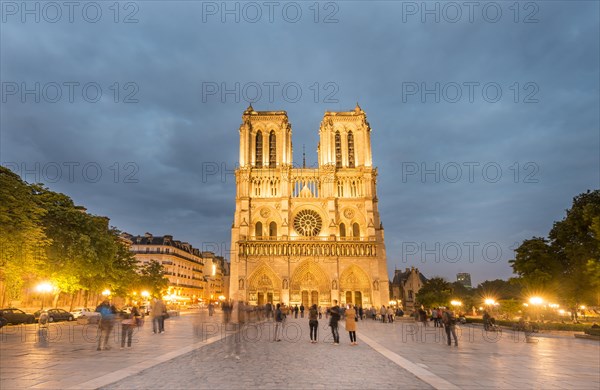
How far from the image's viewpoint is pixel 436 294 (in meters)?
58.8

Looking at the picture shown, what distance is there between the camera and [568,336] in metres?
23.3

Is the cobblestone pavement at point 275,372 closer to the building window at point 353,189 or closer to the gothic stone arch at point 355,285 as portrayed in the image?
the gothic stone arch at point 355,285

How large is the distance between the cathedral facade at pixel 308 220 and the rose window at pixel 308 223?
0.16m

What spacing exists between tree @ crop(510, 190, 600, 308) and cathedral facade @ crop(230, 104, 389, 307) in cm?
3081

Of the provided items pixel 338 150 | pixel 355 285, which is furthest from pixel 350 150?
pixel 355 285

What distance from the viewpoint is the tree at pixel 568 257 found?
94.9 feet

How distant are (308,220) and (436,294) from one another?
22.2 meters

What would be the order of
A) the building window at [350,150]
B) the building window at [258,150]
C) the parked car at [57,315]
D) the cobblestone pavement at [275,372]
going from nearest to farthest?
1. the cobblestone pavement at [275,372]
2. the parked car at [57,315]
3. the building window at [258,150]
4. the building window at [350,150]

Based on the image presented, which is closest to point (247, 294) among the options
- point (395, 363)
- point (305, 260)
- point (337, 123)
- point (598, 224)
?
point (305, 260)

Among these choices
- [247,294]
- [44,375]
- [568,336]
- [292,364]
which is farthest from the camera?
[247,294]

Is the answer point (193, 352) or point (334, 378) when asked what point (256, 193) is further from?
point (334, 378)

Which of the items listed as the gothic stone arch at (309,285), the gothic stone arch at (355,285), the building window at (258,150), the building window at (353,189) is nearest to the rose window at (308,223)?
the gothic stone arch at (309,285)

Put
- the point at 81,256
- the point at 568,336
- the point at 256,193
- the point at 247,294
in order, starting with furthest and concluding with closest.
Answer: the point at 256,193, the point at 247,294, the point at 81,256, the point at 568,336

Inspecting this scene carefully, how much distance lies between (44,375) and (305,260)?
182 feet
